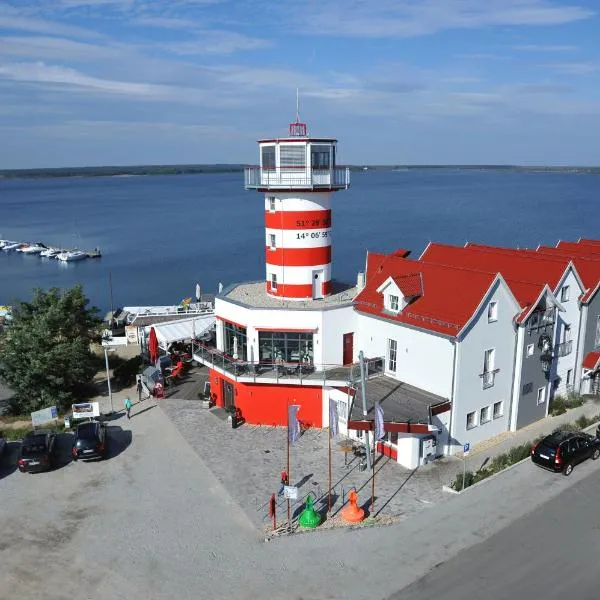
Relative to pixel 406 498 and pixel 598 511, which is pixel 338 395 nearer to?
pixel 406 498

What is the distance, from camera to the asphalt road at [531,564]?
16.6 m

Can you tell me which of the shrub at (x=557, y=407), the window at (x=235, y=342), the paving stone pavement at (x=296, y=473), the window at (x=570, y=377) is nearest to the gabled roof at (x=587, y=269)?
the window at (x=570, y=377)

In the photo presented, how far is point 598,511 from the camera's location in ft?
67.6

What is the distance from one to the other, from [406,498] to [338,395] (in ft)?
21.0

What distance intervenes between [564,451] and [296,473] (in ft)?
33.4

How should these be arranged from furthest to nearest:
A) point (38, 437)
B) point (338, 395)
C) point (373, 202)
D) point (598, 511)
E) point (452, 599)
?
point (373, 202) < point (338, 395) < point (38, 437) < point (598, 511) < point (452, 599)

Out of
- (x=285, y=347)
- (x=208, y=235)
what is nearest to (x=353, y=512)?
(x=285, y=347)

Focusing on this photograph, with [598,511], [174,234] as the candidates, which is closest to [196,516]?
[598,511]

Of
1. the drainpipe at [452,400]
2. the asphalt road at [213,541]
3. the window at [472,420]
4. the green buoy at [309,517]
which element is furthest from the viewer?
the window at [472,420]

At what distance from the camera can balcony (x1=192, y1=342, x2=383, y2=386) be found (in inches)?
1061

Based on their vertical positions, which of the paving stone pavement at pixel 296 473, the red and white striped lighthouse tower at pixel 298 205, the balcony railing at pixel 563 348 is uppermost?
the red and white striped lighthouse tower at pixel 298 205

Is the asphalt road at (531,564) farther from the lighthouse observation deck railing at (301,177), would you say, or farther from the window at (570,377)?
the lighthouse observation deck railing at (301,177)

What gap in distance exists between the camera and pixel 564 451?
2314 cm

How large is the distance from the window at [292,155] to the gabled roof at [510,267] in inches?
341
